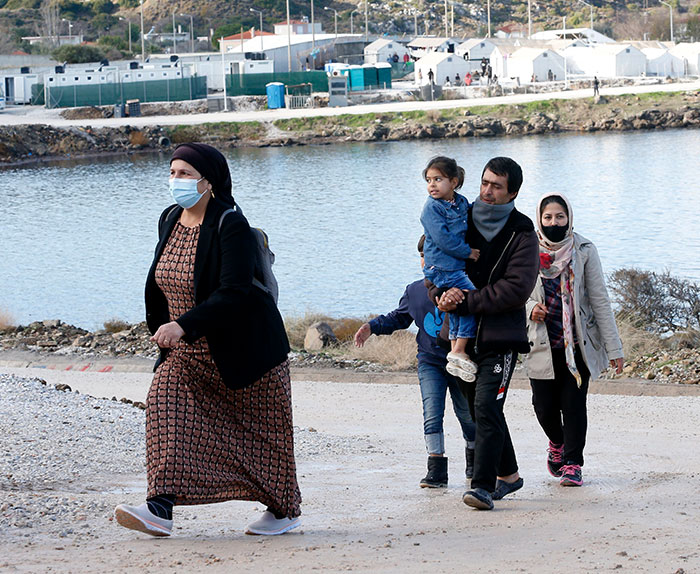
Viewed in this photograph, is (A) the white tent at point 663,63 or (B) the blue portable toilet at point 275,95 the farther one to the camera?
(A) the white tent at point 663,63

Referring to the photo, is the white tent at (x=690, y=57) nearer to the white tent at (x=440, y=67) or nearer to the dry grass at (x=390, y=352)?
the white tent at (x=440, y=67)

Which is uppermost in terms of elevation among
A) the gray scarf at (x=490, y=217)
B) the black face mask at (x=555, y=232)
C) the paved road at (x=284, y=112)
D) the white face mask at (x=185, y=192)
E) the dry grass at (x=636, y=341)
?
the paved road at (x=284, y=112)

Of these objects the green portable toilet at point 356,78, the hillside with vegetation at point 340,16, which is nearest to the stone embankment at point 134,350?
the green portable toilet at point 356,78

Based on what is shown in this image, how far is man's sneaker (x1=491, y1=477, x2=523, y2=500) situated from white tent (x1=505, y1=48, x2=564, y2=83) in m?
79.4

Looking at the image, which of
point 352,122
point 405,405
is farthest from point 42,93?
point 405,405

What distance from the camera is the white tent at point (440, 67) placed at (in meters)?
81.9

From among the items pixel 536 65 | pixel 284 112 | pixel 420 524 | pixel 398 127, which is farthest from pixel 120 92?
pixel 420 524

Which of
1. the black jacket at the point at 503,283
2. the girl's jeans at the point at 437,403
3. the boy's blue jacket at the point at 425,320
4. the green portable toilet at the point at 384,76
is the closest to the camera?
the black jacket at the point at 503,283

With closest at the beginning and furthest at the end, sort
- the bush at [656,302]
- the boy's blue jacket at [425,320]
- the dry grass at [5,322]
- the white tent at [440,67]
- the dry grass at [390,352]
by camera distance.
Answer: the boy's blue jacket at [425,320] < the dry grass at [390,352] < the bush at [656,302] < the dry grass at [5,322] < the white tent at [440,67]

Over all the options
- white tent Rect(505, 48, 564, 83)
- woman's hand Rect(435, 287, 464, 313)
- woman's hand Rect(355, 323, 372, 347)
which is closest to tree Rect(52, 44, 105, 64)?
white tent Rect(505, 48, 564, 83)

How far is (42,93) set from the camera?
243ft

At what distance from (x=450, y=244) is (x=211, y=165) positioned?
1234 millimetres

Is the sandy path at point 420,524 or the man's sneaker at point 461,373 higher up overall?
the man's sneaker at point 461,373

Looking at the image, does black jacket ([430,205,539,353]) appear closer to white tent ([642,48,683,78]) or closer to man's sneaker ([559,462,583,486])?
man's sneaker ([559,462,583,486])
